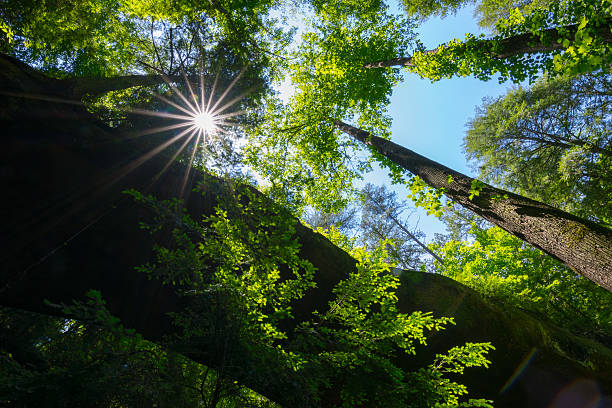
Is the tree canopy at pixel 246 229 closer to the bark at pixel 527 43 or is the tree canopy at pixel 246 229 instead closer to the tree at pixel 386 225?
the bark at pixel 527 43

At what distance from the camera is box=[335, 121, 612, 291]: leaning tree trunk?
2902 millimetres

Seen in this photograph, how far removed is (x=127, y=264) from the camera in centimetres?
376

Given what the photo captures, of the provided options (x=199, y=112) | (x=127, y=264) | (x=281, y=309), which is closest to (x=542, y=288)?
(x=281, y=309)

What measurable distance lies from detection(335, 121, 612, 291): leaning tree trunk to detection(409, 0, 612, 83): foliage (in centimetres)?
186

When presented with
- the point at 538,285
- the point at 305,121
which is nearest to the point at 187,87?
the point at 305,121

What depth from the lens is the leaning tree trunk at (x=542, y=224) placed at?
290 cm

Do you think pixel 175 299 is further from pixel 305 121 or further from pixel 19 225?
pixel 305 121

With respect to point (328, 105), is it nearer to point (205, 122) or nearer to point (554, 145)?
point (205, 122)

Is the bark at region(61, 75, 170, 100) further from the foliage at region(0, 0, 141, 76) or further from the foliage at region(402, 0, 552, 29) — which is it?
the foliage at region(402, 0, 552, 29)

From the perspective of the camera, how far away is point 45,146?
10.6 feet

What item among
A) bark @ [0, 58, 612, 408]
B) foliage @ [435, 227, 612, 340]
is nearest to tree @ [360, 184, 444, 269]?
foliage @ [435, 227, 612, 340]

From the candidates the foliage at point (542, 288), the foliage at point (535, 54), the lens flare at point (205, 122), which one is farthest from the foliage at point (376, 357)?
the lens flare at point (205, 122)

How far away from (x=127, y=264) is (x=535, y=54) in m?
8.17

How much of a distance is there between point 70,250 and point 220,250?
248cm
